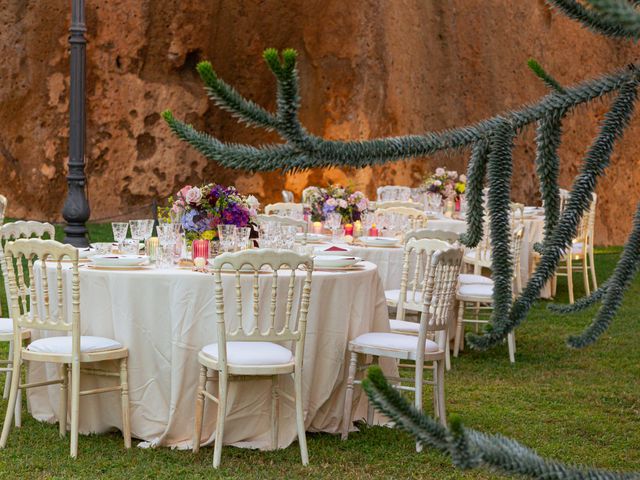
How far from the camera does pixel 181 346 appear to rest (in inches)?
191

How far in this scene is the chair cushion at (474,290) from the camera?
7237 millimetres

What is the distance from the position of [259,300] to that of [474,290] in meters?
2.81

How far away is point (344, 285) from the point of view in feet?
16.8

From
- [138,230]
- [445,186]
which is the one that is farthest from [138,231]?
[445,186]

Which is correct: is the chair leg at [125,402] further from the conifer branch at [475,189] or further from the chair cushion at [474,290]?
the conifer branch at [475,189]

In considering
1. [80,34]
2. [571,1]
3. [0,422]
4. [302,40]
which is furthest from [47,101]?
[571,1]

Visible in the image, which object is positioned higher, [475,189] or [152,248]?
[475,189]

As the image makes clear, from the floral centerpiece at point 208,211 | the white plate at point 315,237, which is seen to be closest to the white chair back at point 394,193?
the white plate at point 315,237

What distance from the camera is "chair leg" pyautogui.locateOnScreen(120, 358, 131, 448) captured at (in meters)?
4.86

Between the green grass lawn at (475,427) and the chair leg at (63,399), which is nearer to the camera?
the green grass lawn at (475,427)

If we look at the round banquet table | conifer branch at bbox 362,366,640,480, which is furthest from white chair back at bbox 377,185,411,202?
conifer branch at bbox 362,366,640,480

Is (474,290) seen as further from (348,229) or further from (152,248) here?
Answer: (152,248)

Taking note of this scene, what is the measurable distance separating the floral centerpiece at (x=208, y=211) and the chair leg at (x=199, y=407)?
3.27ft

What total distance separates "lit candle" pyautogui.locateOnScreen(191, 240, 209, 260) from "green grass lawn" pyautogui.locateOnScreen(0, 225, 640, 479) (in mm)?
1022
